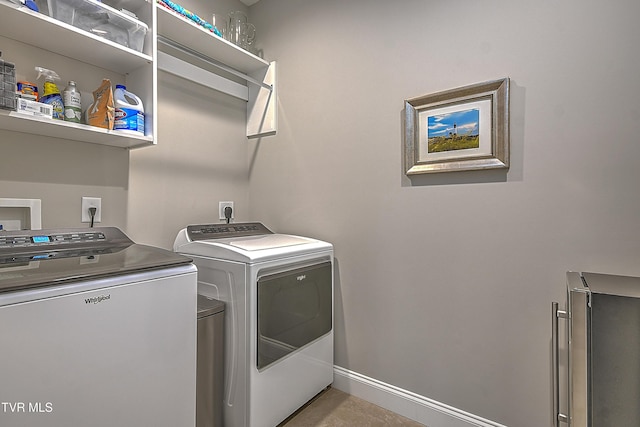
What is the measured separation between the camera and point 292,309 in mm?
1707

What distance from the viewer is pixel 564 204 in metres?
1.37

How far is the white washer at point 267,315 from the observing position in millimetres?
1507

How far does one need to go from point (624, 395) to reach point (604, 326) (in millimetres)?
194

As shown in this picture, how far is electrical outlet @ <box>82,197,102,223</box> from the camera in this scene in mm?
1607

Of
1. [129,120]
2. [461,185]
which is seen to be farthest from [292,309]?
[129,120]

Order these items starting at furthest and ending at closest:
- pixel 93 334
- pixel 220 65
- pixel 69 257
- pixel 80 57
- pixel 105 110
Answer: pixel 220 65 < pixel 80 57 < pixel 105 110 < pixel 69 257 < pixel 93 334

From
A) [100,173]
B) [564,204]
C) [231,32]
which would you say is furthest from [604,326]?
[231,32]

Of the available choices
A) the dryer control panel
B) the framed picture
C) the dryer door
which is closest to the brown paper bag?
the dryer control panel

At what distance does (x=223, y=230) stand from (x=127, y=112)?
31.2 inches

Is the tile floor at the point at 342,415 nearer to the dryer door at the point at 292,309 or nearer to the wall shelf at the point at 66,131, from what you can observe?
the dryer door at the point at 292,309

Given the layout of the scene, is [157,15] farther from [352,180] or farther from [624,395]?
[624,395]

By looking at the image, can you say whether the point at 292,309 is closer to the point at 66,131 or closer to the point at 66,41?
the point at 66,131

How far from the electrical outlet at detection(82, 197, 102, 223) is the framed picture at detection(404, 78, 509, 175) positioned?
5.18 ft

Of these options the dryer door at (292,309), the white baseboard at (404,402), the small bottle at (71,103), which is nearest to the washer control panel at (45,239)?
the small bottle at (71,103)
